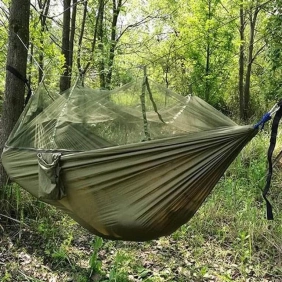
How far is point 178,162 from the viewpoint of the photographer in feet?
4.72

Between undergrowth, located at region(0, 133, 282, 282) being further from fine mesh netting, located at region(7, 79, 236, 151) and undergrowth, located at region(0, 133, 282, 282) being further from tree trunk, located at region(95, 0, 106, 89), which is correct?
tree trunk, located at region(95, 0, 106, 89)

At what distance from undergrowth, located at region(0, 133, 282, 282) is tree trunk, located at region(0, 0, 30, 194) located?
35cm

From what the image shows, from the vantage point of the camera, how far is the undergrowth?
2.11m

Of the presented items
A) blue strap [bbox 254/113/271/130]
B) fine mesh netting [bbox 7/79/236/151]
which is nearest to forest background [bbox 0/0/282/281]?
fine mesh netting [bbox 7/79/236/151]

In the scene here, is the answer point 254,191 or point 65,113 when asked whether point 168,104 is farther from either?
point 254,191

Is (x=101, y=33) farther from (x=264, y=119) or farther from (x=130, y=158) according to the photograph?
(x=264, y=119)

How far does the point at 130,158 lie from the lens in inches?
57.8

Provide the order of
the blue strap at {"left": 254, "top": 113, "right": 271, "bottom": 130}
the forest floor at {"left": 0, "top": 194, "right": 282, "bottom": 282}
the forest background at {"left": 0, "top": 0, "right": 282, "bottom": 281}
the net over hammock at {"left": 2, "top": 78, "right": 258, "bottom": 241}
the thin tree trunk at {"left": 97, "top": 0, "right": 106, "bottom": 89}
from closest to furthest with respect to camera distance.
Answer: the blue strap at {"left": 254, "top": 113, "right": 271, "bottom": 130} → the net over hammock at {"left": 2, "top": 78, "right": 258, "bottom": 241} → the forest floor at {"left": 0, "top": 194, "right": 282, "bottom": 282} → the forest background at {"left": 0, "top": 0, "right": 282, "bottom": 281} → the thin tree trunk at {"left": 97, "top": 0, "right": 106, "bottom": 89}

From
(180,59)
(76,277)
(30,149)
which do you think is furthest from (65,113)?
(180,59)

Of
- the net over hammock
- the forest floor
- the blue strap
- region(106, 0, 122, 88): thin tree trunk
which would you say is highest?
region(106, 0, 122, 88): thin tree trunk

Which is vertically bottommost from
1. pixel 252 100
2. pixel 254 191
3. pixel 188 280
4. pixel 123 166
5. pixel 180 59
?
pixel 188 280

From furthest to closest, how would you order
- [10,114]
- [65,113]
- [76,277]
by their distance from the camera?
[10,114] < [76,277] < [65,113]

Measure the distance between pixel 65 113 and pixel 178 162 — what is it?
78cm

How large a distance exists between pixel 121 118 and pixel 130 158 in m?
0.34
